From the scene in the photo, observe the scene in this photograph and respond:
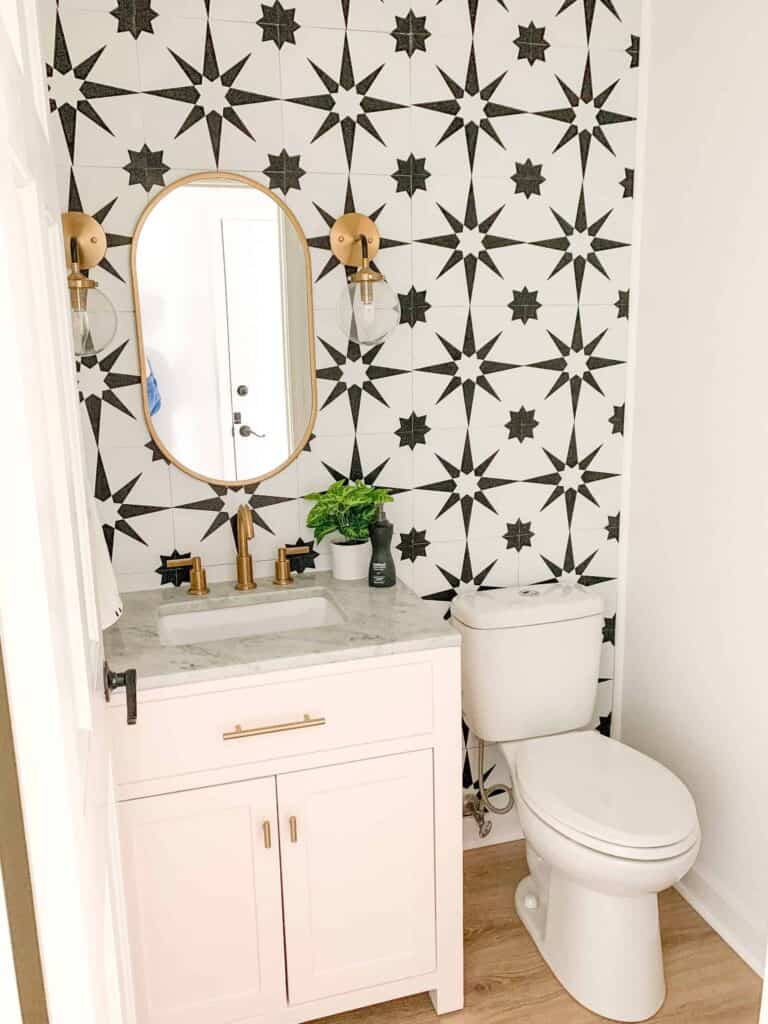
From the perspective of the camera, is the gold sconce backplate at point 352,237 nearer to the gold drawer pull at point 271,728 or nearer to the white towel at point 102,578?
the white towel at point 102,578

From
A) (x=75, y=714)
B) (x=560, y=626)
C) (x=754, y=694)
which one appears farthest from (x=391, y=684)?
(x=75, y=714)

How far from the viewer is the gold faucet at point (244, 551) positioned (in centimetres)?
203

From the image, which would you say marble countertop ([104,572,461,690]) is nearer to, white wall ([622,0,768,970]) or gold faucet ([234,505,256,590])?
gold faucet ([234,505,256,590])

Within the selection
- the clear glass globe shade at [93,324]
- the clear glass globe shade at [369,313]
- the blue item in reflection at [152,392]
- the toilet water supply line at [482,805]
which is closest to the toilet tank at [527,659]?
the toilet water supply line at [482,805]

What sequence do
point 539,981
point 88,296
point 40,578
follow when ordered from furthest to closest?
1. point 539,981
2. point 88,296
3. point 40,578

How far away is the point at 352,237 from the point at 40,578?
1629 millimetres

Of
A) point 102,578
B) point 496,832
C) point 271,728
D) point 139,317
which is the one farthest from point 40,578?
point 496,832

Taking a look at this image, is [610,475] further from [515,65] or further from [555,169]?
[515,65]

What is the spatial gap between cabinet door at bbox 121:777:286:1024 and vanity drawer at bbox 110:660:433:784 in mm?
70

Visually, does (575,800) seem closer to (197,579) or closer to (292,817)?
(292,817)

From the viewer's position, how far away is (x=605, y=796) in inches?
71.3

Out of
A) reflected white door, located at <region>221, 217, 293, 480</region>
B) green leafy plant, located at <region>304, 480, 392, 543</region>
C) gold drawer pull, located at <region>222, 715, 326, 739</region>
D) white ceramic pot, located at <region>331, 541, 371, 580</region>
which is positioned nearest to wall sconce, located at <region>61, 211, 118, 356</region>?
reflected white door, located at <region>221, 217, 293, 480</region>

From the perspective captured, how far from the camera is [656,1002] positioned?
6.07ft

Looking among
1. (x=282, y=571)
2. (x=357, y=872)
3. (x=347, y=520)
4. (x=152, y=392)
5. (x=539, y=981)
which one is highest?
(x=152, y=392)
